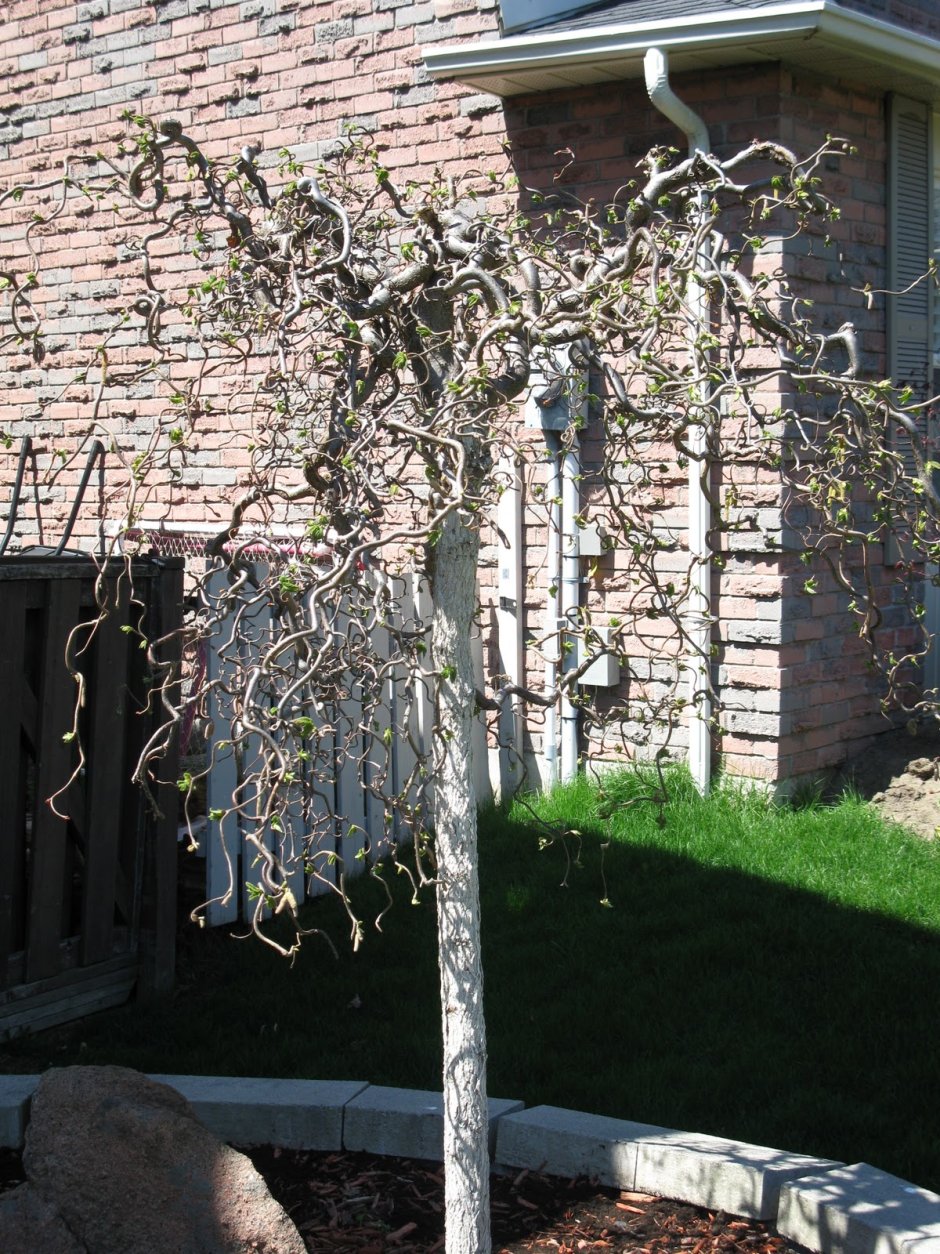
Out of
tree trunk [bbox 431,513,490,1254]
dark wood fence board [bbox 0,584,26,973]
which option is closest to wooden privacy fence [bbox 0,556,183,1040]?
dark wood fence board [bbox 0,584,26,973]

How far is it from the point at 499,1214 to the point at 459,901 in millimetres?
900

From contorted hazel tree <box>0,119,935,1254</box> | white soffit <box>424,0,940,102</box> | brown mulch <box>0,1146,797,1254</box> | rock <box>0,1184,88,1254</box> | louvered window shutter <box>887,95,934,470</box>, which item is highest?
white soffit <box>424,0,940,102</box>

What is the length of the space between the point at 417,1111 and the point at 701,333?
2.03 metres

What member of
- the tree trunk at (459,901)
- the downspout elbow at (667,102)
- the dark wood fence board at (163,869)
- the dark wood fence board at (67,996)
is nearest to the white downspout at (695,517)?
the downspout elbow at (667,102)

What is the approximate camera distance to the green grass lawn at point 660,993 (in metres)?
3.99

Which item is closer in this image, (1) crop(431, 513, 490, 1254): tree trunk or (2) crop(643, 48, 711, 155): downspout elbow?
(1) crop(431, 513, 490, 1254): tree trunk

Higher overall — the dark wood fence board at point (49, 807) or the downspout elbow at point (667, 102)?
the downspout elbow at point (667, 102)

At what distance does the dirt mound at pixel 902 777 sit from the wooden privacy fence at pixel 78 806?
314 cm

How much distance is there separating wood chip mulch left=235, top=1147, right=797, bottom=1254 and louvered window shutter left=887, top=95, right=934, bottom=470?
447 centimetres

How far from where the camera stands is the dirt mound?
6250mm

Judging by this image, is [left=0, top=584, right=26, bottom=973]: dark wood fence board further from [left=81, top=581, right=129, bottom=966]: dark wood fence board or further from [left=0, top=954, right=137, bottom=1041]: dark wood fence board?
[left=81, top=581, right=129, bottom=966]: dark wood fence board

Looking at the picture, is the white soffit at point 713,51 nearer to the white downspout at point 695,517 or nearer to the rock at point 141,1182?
the white downspout at point 695,517

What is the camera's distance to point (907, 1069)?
4.08m

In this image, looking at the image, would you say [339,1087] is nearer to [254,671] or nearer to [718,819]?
[254,671]
